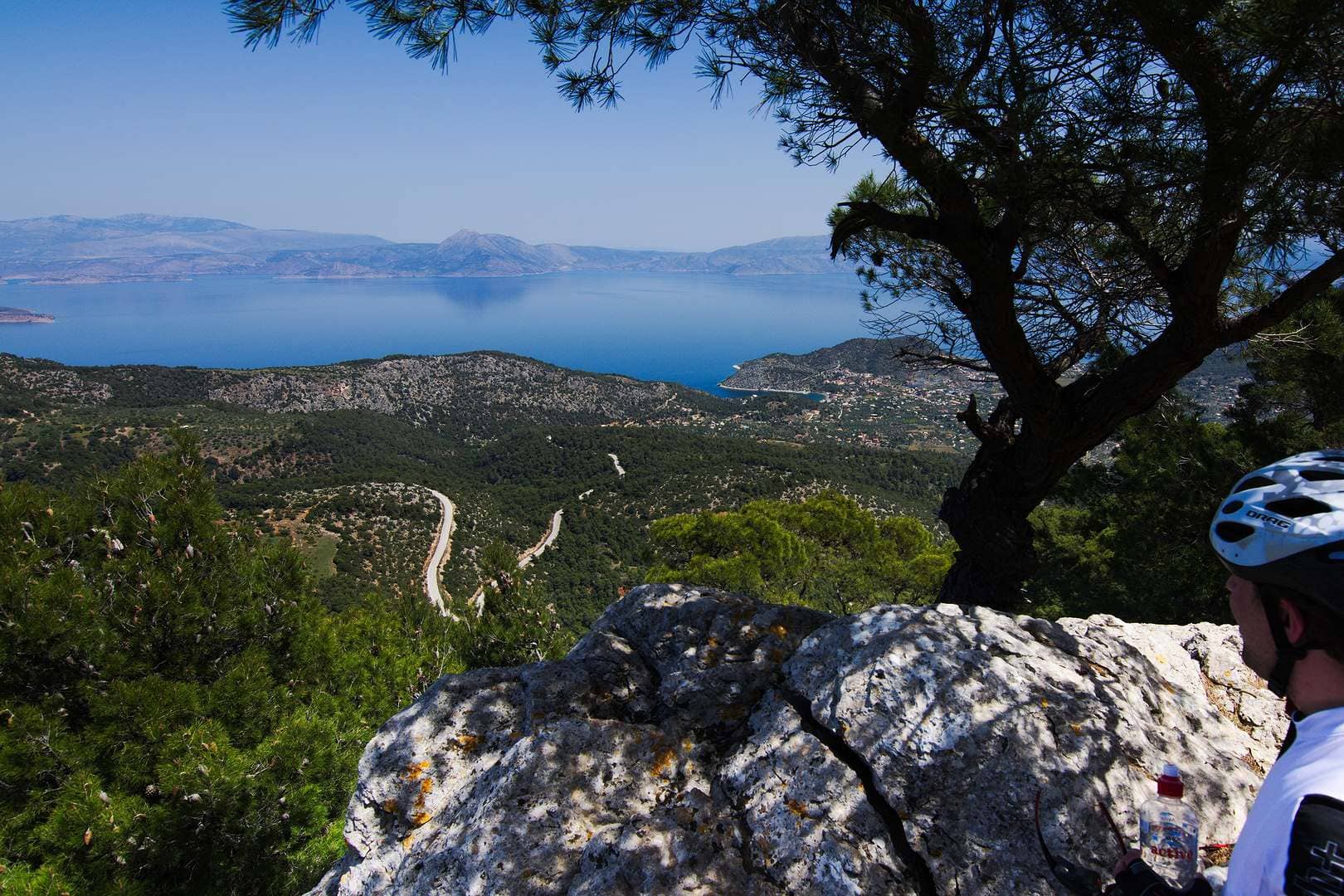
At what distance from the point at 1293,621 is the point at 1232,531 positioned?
A: 1.15 ft

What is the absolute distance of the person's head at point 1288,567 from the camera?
4.70 feet

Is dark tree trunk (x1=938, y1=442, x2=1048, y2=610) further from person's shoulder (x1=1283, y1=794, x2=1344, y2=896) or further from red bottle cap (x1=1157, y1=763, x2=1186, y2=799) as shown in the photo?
person's shoulder (x1=1283, y1=794, x2=1344, y2=896)

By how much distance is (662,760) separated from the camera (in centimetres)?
279

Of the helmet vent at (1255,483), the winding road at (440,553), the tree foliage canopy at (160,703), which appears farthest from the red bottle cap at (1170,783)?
the winding road at (440,553)

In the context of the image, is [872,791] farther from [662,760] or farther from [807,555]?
[807,555]

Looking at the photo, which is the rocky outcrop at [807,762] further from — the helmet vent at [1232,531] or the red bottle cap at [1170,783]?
the helmet vent at [1232,531]

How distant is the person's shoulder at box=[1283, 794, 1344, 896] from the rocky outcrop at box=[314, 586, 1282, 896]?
126 cm

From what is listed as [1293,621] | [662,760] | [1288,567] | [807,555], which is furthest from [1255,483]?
[807,555]

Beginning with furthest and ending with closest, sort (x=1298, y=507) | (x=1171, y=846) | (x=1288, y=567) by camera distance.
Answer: (x=1171, y=846), (x=1298, y=507), (x=1288, y=567)

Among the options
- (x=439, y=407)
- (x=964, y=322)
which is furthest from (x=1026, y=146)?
(x=439, y=407)

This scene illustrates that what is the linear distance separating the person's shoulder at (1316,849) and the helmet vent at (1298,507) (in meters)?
0.93

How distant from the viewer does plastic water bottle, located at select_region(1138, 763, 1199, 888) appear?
1880 mm

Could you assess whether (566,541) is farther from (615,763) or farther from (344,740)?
(615,763)

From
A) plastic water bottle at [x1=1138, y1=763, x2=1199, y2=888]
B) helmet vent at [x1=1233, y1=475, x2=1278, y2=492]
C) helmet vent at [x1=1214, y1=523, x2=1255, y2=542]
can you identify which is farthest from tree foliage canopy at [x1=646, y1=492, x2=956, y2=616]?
helmet vent at [x1=1214, y1=523, x2=1255, y2=542]
